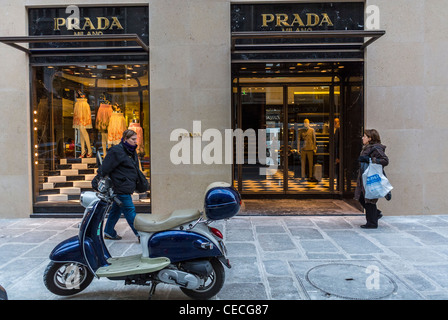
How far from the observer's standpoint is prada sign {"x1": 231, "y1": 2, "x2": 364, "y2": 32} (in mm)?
8078

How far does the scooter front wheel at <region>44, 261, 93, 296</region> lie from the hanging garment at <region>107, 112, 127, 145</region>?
17.6 ft

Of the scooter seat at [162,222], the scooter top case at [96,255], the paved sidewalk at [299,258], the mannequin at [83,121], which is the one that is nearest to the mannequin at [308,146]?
the paved sidewalk at [299,258]

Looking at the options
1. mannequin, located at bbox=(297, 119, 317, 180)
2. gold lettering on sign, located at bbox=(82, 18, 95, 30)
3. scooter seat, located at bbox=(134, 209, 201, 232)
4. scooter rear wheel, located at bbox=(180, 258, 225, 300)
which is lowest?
scooter rear wheel, located at bbox=(180, 258, 225, 300)

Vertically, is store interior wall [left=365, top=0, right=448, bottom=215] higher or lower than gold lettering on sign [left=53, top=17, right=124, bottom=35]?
lower

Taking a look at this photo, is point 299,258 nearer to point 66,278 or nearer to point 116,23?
point 66,278

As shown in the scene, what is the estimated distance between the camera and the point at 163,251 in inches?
148

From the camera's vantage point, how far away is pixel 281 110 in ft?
34.8

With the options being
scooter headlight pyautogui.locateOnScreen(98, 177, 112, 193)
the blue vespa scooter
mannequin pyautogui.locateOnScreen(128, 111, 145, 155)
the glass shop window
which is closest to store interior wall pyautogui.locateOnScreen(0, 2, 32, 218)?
the glass shop window

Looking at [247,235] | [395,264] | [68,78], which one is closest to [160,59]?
[68,78]

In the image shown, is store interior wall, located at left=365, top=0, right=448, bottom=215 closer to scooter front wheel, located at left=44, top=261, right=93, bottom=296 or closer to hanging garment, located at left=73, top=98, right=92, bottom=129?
scooter front wheel, located at left=44, top=261, right=93, bottom=296

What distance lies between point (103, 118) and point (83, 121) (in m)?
0.48

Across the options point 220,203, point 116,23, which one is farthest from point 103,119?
point 220,203

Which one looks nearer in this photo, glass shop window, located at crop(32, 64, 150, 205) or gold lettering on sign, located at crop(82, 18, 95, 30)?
gold lettering on sign, located at crop(82, 18, 95, 30)

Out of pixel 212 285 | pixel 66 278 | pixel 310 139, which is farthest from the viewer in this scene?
pixel 310 139
